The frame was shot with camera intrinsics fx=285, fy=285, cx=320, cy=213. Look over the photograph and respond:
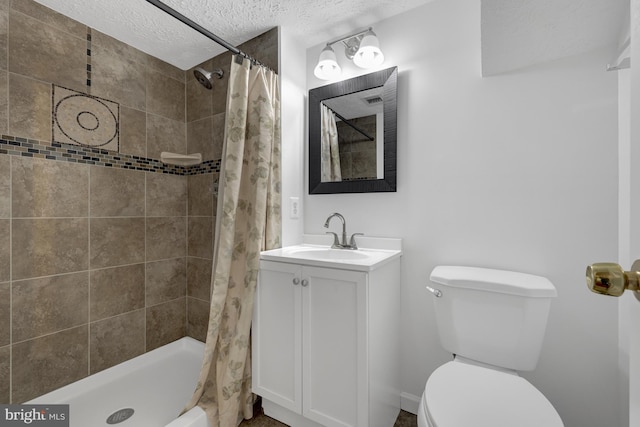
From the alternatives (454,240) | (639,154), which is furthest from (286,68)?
(639,154)

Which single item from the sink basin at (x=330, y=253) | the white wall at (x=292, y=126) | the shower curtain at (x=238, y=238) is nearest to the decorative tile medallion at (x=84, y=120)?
the shower curtain at (x=238, y=238)

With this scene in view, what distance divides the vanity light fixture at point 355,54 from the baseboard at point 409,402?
1.90 metres

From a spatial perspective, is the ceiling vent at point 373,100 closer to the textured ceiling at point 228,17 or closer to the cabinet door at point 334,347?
the textured ceiling at point 228,17

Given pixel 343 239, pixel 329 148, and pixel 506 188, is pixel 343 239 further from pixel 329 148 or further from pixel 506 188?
pixel 506 188

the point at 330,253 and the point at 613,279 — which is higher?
the point at 613,279

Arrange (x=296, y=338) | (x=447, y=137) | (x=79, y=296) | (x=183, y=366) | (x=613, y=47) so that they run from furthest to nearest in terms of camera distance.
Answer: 1. (x=183, y=366)
2. (x=79, y=296)
3. (x=447, y=137)
4. (x=296, y=338)
5. (x=613, y=47)

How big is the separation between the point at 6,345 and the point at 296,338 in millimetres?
1493

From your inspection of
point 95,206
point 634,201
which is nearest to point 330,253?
point 634,201

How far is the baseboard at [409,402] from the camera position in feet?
5.14

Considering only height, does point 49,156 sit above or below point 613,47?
below

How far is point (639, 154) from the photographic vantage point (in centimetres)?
41

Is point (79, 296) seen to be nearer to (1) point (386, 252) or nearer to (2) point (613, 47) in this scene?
(1) point (386, 252)

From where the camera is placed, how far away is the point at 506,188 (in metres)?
1.37

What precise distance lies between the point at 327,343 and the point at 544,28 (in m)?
1.58
